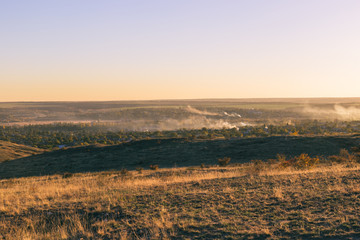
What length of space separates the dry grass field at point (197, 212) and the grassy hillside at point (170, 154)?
68.6ft

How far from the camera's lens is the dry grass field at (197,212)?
25.6 ft

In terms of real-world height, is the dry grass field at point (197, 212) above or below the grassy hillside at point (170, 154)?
above

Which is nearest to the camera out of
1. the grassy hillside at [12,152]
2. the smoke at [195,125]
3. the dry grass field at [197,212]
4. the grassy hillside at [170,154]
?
the dry grass field at [197,212]

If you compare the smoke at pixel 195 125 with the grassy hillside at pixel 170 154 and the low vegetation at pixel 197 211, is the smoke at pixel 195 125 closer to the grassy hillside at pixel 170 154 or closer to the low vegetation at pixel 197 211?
the grassy hillside at pixel 170 154

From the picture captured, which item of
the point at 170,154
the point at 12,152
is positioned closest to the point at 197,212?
the point at 170,154

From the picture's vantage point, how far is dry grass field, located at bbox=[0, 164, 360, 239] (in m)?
7.80

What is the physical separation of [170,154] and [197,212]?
3043cm

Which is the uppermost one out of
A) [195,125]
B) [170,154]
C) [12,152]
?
[170,154]

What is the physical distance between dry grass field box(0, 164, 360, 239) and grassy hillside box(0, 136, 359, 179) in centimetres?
2092

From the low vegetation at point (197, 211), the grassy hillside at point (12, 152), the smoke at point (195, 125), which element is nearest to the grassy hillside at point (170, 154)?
the grassy hillside at point (12, 152)

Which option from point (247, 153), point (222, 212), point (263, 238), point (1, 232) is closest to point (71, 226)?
point (1, 232)

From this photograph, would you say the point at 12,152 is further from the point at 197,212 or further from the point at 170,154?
the point at 197,212

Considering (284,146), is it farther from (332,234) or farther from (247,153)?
(332,234)

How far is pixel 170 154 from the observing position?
39781 millimetres
